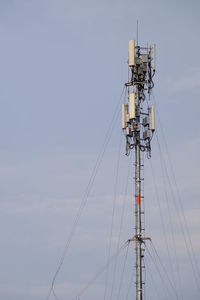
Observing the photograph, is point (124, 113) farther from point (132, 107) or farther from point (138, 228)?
point (138, 228)

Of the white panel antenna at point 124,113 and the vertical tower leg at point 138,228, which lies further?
the white panel antenna at point 124,113

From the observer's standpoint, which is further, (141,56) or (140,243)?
(141,56)

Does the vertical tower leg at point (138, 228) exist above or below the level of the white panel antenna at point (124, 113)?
below

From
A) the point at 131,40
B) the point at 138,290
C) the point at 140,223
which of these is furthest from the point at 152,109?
the point at 138,290

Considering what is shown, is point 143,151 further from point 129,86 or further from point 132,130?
point 129,86

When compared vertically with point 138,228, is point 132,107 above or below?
above

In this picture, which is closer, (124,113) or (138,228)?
(138,228)

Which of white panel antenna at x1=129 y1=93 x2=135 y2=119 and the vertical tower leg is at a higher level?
white panel antenna at x1=129 y1=93 x2=135 y2=119

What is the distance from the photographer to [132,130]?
57.5 m

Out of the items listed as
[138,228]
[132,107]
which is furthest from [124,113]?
[138,228]

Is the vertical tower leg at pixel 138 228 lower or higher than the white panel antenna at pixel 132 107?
lower

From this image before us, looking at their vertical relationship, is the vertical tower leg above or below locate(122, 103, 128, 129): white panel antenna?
below

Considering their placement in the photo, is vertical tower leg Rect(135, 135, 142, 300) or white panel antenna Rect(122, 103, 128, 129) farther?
white panel antenna Rect(122, 103, 128, 129)

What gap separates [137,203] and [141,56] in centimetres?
1314
